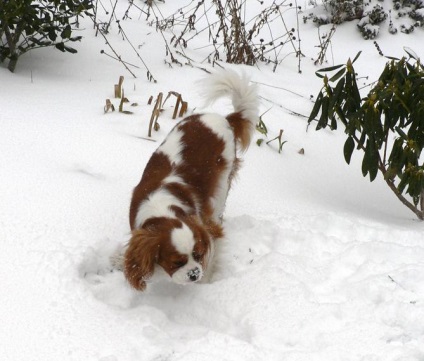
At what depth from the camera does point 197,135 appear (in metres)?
3.32

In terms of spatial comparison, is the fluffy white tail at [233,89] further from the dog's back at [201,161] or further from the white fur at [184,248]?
the white fur at [184,248]

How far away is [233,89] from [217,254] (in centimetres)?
100

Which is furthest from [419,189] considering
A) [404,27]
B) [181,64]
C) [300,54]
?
[404,27]

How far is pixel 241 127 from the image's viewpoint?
3.63 meters

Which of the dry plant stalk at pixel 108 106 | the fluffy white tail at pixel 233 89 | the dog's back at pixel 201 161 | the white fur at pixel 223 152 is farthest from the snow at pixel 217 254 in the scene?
the fluffy white tail at pixel 233 89

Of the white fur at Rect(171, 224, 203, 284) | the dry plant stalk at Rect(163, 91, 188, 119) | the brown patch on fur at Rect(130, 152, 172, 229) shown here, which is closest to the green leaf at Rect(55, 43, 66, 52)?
the dry plant stalk at Rect(163, 91, 188, 119)

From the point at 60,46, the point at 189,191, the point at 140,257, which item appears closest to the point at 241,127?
the point at 189,191

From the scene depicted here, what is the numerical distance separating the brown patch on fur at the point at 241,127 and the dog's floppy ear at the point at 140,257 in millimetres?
1121

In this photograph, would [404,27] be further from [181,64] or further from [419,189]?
[419,189]

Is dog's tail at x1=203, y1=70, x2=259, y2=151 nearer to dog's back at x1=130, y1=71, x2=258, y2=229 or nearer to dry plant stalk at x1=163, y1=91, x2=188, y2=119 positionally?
dog's back at x1=130, y1=71, x2=258, y2=229

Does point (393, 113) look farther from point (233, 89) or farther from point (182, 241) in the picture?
point (182, 241)

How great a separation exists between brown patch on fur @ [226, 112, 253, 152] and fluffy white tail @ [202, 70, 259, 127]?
6 cm

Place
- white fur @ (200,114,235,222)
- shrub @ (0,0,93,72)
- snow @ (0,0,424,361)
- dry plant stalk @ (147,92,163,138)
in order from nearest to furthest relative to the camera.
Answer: snow @ (0,0,424,361) → white fur @ (200,114,235,222) → dry plant stalk @ (147,92,163,138) → shrub @ (0,0,93,72)

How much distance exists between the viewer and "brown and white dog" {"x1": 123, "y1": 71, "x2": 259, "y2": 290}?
270cm
